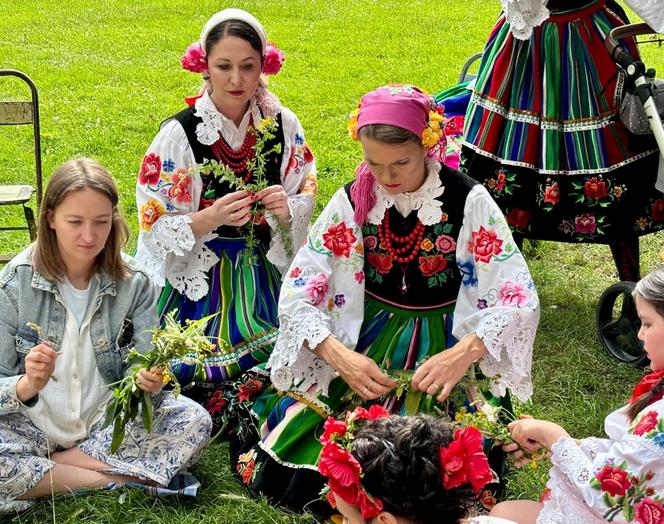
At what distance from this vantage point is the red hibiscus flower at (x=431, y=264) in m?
3.23

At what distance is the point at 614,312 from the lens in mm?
4773

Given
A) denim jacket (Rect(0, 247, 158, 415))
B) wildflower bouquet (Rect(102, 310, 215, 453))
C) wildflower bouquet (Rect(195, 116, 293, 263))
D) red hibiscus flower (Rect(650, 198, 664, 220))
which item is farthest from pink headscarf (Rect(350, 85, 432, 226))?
red hibiscus flower (Rect(650, 198, 664, 220))

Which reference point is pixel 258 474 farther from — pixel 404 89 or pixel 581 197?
pixel 581 197

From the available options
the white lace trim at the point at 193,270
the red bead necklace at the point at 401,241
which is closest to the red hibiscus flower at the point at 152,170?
the white lace trim at the point at 193,270

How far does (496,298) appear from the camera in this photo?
10.2 ft

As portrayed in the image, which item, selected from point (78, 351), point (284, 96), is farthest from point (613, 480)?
point (284, 96)

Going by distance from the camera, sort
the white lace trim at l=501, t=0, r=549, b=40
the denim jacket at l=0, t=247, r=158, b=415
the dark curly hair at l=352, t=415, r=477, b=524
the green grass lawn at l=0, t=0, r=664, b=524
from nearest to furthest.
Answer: the dark curly hair at l=352, t=415, r=477, b=524
the denim jacket at l=0, t=247, r=158, b=415
the green grass lawn at l=0, t=0, r=664, b=524
the white lace trim at l=501, t=0, r=549, b=40

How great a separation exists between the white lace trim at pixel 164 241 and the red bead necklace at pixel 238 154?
28 centimetres

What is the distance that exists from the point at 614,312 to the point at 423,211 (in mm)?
1974

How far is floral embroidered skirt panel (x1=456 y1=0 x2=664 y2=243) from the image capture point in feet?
13.8

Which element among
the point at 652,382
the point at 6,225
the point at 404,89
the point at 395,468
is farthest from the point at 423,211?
the point at 6,225

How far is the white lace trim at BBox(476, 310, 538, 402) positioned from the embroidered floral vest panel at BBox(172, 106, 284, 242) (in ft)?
4.20

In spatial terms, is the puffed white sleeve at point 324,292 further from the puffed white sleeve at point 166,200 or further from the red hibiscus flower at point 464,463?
the red hibiscus flower at point 464,463

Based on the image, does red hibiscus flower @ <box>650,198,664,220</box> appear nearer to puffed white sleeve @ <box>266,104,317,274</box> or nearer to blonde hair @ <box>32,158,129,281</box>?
puffed white sleeve @ <box>266,104,317,274</box>
